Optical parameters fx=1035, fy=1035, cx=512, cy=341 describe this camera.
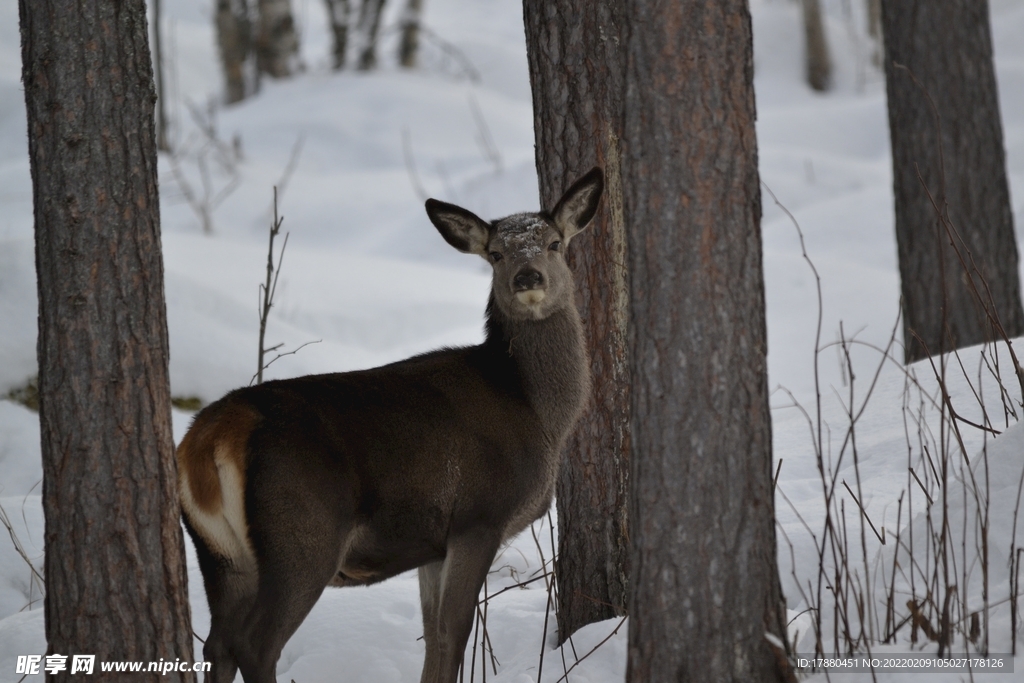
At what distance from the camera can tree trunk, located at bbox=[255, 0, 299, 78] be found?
68.9ft

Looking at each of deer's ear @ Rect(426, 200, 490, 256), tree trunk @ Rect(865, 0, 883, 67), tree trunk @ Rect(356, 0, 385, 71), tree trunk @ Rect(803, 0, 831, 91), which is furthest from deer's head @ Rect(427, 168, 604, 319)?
tree trunk @ Rect(865, 0, 883, 67)

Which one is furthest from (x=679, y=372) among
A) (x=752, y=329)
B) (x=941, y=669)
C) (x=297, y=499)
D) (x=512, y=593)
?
(x=512, y=593)

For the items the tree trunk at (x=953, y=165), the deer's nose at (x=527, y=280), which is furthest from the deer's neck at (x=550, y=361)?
the tree trunk at (x=953, y=165)

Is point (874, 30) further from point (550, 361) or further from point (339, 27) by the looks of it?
point (550, 361)

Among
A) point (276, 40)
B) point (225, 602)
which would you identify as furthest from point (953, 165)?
point (276, 40)

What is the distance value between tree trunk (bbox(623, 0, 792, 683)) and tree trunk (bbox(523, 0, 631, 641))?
1303 mm

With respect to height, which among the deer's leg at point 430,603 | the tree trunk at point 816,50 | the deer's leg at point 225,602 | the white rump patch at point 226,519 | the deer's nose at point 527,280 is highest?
the tree trunk at point 816,50

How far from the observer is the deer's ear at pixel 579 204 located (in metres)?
4.31

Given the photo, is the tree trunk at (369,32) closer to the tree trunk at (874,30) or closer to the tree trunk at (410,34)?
Result: the tree trunk at (410,34)

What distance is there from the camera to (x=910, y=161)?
24.2 feet

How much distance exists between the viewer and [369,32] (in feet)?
71.4

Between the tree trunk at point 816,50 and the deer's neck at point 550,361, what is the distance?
1920 cm

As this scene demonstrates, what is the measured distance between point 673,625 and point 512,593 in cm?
236

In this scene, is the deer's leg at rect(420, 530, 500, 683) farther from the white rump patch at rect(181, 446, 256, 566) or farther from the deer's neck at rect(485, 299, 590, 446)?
the white rump patch at rect(181, 446, 256, 566)
